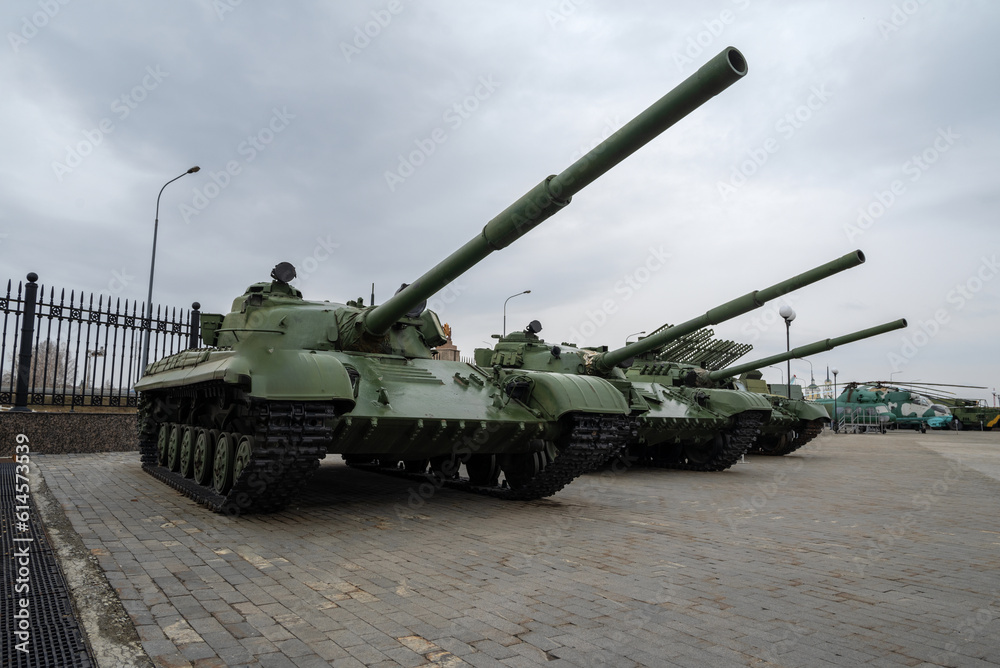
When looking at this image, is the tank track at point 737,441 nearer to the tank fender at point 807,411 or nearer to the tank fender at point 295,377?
the tank fender at point 807,411

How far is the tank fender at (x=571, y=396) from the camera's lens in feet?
27.0

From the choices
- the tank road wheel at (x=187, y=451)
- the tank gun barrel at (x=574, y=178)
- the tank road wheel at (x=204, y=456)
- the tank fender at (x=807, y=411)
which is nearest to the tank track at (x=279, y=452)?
the tank road wheel at (x=204, y=456)

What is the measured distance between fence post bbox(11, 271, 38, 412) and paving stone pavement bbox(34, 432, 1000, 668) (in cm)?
491

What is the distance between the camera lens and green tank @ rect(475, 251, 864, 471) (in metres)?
13.1

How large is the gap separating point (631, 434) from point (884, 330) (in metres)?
7.23

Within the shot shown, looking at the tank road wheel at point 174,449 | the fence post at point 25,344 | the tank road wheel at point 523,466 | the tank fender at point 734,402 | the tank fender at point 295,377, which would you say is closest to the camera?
the tank fender at point 295,377

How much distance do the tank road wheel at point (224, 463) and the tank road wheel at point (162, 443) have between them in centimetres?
339

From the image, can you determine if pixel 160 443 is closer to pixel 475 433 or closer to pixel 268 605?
pixel 475 433

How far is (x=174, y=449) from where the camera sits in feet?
33.8

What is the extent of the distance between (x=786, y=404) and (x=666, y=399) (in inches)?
259

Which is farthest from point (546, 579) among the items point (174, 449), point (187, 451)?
point (174, 449)

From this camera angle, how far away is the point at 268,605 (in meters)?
4.18

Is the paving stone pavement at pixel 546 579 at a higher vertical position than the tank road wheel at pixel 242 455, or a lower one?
lower

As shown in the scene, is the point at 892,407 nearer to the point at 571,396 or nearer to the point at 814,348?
the point at 814,348
